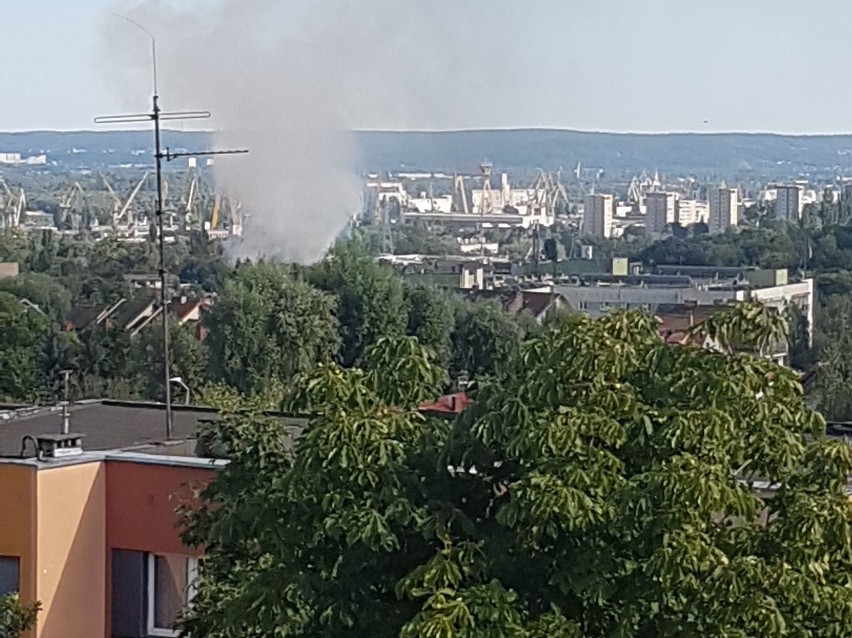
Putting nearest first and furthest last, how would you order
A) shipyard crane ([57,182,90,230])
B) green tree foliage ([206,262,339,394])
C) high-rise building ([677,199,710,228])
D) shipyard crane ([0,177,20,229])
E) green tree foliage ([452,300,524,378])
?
green tree foliage ([206,262,339,394]) → green tree foliage ([452,300,524,378]) → shipyard crane ([0,177,20,229]) → shipyard crane ([57,182,90,230]) → high-rise building ([677,199,710,228])

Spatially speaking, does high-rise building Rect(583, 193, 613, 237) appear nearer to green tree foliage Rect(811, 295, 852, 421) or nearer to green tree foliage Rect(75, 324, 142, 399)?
green tree foliage Rect(811, 295, 852, 421)

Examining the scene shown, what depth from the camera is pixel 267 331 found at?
36.8 metres

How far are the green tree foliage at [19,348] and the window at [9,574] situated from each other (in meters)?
25.4

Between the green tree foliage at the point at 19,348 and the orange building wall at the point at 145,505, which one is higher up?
the orange building wall at the point at 145,505

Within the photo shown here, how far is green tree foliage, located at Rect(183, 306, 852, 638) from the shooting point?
5500 millimetres

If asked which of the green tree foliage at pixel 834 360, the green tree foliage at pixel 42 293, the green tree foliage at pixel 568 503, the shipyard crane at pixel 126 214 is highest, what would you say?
the green tree foliage at pixel 568 503

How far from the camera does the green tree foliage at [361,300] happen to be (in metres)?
38.5

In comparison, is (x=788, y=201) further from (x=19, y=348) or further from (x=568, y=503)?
(x=568, y=503)

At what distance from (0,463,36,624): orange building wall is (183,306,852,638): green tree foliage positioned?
3324mm

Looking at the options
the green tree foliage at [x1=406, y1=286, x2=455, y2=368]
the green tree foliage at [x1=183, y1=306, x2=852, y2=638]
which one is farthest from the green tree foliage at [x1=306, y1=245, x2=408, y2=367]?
the green tree foliage at [x1=183, y1=306, x2=852, y2=638]

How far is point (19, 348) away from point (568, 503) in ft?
112

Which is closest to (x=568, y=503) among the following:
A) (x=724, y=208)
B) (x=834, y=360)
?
(x=834, y=360)

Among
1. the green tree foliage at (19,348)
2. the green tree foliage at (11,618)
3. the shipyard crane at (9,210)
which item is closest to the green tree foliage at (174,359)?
the green tree foliage at (19,348)

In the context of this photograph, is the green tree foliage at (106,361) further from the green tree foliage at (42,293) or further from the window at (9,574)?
the window at (9,574)
